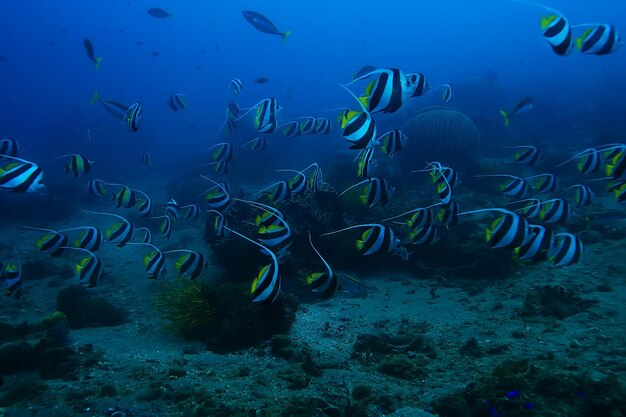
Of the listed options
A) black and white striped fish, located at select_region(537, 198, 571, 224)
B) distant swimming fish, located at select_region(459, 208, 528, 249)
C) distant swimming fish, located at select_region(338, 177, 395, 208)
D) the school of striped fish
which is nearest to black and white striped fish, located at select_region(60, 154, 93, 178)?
the school of striped fish

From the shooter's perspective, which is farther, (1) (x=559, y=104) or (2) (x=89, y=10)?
(2) (x=89, y=10)

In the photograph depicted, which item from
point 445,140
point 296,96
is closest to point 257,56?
point 296,96

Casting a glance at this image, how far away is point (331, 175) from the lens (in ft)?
52.7

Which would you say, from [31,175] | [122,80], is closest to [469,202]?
[31,175]

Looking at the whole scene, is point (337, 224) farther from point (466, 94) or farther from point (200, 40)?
point (200, 40)

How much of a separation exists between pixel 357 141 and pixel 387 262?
595 cm

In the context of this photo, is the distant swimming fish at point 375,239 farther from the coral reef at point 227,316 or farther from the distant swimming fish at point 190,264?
the distant swimming fish at point 190,264

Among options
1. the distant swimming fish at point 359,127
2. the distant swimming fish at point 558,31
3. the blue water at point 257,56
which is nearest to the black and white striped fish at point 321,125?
the distant swimming fish at point 359,127

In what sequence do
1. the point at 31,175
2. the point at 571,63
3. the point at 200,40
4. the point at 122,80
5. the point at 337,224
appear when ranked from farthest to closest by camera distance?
the point at 200,40
the point at 122,80
the point at 571,63
the point at 337,224
the point at 31,175

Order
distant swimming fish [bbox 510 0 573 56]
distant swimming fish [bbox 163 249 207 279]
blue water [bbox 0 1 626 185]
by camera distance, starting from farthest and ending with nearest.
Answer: blue water [bbox 0 1 626 185]
distant swimming fish [bbox 163 249 207 279]
distant swimming fish [bbox 510 0 573 56]

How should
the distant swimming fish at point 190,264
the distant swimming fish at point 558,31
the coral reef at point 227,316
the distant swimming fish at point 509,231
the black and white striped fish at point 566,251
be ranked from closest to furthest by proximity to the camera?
the distant swimming fish at point 509,231 → the distant swimming fish at point 558,31 → the black and white striped fish at point 566,251 → the distant swimming fish at point 190,264 → the coral reef at point 227,316

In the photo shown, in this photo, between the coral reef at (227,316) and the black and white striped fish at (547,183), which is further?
the black and white striped fish at (547,183)

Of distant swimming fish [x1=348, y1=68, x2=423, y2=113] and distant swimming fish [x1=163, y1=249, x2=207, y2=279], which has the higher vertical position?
distant swimming fish [x1=348, y1=68, x2=423, y2=113]

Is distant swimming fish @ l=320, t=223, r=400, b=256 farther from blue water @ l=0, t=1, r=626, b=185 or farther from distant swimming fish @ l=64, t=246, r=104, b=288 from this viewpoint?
blue water @ l=0, t=1, r=626, b=185
